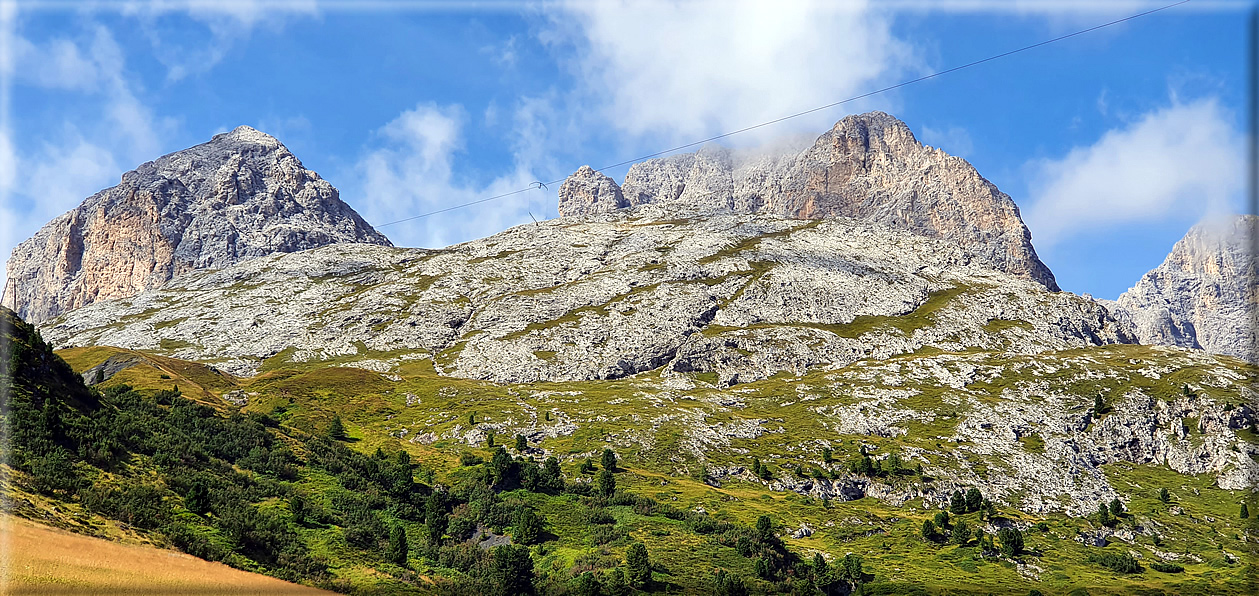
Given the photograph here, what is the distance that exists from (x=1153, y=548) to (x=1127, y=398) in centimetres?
6000

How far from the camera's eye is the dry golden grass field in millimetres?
32750

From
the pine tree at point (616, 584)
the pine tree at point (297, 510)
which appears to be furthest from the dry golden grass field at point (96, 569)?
the pine tree at point (616, 584)

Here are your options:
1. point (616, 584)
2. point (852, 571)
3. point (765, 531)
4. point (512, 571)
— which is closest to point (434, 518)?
point (512, 571)

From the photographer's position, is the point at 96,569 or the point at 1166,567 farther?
the point at 1166,567

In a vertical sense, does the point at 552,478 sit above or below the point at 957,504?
above

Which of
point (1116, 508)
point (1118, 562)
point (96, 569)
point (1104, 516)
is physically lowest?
point (1118, 562)

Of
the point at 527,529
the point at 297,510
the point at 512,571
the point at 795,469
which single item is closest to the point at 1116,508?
the point at 795,469

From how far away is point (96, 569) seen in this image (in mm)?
36469

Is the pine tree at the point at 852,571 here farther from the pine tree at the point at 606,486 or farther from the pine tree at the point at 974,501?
the pine tree at the point at 974,501

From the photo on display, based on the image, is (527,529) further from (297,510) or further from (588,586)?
(297,510)

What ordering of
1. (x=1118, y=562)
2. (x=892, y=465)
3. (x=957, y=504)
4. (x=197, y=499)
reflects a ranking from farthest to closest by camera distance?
(x=892, y=465)
(x=957, y=504)
(x=1118, y=562)
(x=197, y=499)

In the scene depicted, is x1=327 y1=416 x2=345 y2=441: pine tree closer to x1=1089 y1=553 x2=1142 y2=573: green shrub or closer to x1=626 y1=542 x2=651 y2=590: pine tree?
x1=626 y1=542 x2=651 y2=590: pine tree

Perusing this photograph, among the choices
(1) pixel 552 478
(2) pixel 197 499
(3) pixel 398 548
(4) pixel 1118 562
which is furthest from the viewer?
(4) pixel 1118 562

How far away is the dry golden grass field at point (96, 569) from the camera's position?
107 ft
